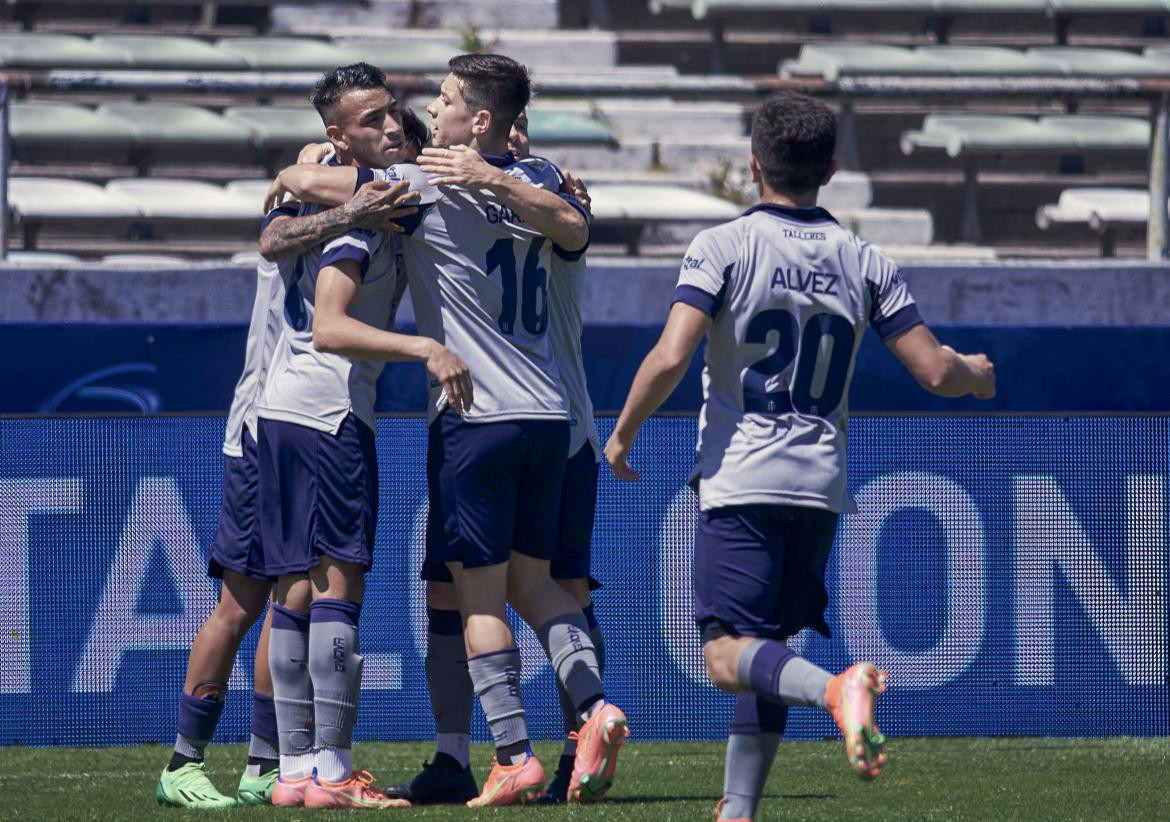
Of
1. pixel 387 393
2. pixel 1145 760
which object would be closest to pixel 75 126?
pixel 387 393

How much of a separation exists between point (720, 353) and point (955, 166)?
8.95 metres

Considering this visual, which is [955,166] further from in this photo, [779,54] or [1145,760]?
[1145,760]

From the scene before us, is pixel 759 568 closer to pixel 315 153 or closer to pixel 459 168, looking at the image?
pixel 459 168

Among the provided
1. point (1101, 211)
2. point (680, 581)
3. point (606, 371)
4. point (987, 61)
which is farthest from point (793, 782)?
point (987, 61)

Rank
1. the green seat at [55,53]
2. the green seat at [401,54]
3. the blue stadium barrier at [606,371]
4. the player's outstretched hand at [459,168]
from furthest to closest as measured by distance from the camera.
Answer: the green seat at [401,54], the green seat at [55,53], the blue stadium barrier at [606,371], the player's outstretched hand at [459,168]

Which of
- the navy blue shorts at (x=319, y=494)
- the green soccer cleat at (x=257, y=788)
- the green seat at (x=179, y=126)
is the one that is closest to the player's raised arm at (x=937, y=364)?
the navy blue shorts at (x=319, y=494)

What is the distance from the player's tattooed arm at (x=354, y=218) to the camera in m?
4.38

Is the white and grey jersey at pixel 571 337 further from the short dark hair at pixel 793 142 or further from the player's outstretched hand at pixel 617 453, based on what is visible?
the short dark hair at pixel 793 142

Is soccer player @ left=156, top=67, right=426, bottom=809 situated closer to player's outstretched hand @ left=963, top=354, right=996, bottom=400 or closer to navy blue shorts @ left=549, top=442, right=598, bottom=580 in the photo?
navy blue shorts @ left=549, top=442, right=598, bottom=580

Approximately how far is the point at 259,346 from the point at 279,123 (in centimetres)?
684

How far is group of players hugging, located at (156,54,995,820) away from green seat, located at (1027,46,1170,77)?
8.97 metres

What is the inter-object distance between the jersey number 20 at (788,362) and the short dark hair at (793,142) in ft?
Result: 1.03

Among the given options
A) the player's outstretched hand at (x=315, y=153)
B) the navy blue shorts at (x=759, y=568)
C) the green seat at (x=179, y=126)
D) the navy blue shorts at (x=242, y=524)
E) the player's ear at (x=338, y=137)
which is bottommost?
the navy blue shorts at (x=242, y=524)

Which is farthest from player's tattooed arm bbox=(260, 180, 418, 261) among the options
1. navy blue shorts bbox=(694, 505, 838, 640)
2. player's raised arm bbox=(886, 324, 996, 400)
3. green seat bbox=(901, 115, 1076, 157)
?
green seat bbox=(901, 115, 1076, 157)
